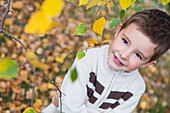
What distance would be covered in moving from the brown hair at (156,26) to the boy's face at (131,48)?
22mm

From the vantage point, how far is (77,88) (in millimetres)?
1048

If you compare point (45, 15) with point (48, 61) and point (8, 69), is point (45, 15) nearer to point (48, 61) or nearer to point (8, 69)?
point (8, 69)

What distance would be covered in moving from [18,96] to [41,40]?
2.21 ft

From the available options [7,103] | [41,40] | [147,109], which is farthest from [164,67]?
[7,103]

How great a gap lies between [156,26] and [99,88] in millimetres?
495

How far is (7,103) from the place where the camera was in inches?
63.1

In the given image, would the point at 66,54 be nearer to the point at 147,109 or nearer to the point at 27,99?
the point at 27,99

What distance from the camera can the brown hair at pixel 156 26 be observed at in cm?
82

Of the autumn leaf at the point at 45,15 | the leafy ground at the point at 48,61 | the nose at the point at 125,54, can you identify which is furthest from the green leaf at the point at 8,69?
the leafy ground at the point at 48,61

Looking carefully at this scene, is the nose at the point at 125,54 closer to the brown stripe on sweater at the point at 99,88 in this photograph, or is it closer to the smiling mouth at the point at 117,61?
the smiling mouth at the point at 117,61

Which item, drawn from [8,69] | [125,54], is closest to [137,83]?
[125,54]

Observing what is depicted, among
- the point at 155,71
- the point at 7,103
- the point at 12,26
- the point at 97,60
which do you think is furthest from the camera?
the point at 155,71

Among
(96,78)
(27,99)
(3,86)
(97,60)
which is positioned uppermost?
(97,60)

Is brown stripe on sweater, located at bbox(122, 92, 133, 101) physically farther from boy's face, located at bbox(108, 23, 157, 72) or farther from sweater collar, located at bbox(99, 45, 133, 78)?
boy's face, located at bbox(108, 23, 157, 72)
